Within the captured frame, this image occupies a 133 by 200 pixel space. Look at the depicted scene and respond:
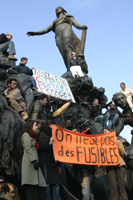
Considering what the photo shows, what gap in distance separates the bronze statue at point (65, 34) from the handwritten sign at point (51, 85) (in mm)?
5312

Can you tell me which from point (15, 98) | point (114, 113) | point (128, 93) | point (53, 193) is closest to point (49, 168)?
point (53, 193)

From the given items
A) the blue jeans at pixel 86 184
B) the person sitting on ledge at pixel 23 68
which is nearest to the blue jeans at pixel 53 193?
the blue jeans at pixel 86 184

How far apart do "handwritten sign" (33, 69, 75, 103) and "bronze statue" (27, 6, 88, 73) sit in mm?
5312

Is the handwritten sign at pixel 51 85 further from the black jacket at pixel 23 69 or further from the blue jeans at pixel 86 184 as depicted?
the blue jeans at pixel 86 184

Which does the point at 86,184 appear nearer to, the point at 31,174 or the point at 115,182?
the point at 115,182

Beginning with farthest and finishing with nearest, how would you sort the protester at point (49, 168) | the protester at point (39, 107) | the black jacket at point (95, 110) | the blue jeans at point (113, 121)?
the black jacket at point (95, 110) → the blue jeans at point (113, 121) → the protester at point (39, 107) → the protester at point (49, 168)

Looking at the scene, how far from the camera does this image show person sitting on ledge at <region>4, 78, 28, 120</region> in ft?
29.8

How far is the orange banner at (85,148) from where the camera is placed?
738cm

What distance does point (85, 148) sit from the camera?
312 inches

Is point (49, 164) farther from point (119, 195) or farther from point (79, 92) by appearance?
point (79, 92)

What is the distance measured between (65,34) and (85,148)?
12.2 m

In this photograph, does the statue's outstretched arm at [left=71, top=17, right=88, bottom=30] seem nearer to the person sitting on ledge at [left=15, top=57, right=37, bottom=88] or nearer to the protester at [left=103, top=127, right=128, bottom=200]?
the person sitting on ledge at [left=15, top=57, right=37, bottom=88]

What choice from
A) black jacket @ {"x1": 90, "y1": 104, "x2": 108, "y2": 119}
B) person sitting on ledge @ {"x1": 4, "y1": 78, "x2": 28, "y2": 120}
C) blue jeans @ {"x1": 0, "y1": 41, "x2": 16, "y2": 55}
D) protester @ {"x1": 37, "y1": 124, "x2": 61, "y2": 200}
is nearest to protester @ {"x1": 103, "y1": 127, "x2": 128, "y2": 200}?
protester @ {"x1": 37, "y1": 124, "x2": 61, "y2": 200}

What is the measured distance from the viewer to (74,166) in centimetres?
777
